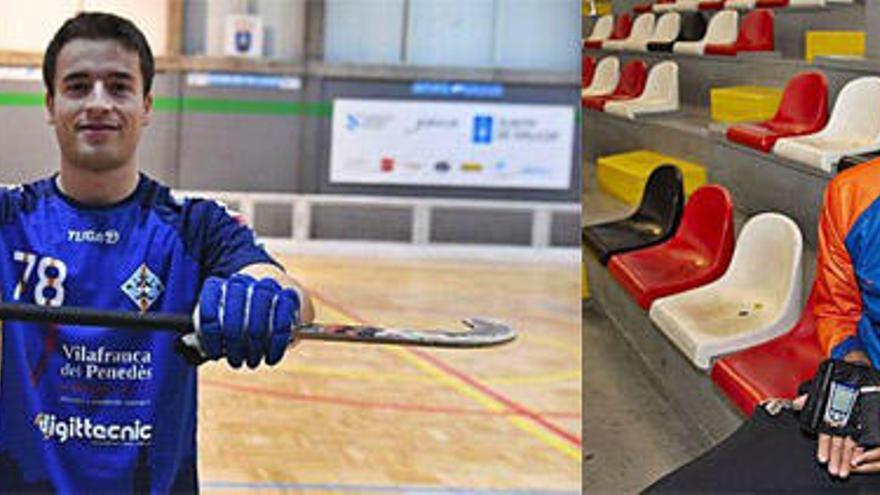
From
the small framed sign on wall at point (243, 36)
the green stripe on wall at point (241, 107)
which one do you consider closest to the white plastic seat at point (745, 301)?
the green stripe on wall at point (241, 107)

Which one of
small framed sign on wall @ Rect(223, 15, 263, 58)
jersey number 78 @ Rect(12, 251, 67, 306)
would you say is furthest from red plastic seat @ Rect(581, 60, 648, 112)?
jersey number 78 @ Rect(12, 251, 67, 306)

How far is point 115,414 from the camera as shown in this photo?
1.04 meters

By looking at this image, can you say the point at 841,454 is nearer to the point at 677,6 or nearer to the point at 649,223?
the point at 649,223

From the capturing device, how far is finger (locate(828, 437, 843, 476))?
40.4 inches

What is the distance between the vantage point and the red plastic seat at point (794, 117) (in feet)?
5.58

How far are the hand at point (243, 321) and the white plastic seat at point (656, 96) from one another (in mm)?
1388

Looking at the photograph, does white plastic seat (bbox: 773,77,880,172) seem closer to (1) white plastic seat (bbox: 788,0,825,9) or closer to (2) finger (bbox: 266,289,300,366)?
(1) white plastic seat (bbox: 788,0,825,9)

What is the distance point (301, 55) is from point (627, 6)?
146 cm

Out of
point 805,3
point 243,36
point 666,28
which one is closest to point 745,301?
point 805,3

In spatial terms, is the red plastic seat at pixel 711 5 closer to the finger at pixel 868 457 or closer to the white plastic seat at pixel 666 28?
the white plastic seat at pixel 666 28

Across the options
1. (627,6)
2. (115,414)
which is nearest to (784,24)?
(627,6)

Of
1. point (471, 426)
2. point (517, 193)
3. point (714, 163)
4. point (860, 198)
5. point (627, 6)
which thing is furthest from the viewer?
point (517, 193)

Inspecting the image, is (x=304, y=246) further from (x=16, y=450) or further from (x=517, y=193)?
(x=16, y=450)

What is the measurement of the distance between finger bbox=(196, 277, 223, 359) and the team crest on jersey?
9.5 inches
